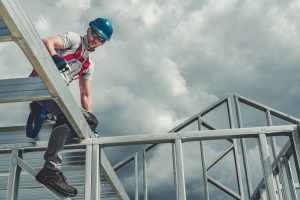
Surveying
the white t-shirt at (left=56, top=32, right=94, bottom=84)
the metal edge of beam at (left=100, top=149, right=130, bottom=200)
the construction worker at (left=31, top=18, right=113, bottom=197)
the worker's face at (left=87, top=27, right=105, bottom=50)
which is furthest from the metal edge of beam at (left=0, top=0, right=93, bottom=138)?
the metal edge of beam at (left=100, top=149, right=130, bottom=200)

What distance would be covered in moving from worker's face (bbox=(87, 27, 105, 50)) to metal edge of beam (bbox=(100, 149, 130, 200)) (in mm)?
1217

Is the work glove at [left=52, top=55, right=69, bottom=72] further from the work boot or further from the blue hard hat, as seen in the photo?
the work boot

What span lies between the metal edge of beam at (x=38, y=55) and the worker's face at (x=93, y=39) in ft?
2.49

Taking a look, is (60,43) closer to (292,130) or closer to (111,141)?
(111,141)

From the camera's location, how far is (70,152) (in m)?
4.81

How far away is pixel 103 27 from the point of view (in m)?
4.16

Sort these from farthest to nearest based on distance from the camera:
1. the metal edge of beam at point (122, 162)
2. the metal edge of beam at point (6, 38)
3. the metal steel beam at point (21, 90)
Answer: the metal edge of beam at point (122, 162)
the metal steel beam at point (21, 90)
the metal edge of beam at point (6, 38)

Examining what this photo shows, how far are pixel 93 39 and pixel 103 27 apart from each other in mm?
173

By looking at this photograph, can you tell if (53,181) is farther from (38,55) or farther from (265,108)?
(265,108)

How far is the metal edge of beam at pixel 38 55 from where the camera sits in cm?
239

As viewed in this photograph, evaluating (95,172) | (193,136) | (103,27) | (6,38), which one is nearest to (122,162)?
(95,172)

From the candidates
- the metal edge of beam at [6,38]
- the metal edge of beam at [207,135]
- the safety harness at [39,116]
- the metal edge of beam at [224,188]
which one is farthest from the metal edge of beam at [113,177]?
the metal edge of beam at [6,38]

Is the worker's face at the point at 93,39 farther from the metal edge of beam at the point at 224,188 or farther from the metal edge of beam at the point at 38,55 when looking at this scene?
the metal edge of beam at the point at 224,188

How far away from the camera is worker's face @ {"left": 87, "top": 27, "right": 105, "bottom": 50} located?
4141mm
